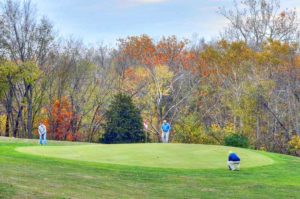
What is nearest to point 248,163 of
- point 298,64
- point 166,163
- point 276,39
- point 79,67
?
point 166,163

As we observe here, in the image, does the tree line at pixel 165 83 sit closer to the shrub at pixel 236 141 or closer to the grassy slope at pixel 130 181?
the shrub at pixel 236 141

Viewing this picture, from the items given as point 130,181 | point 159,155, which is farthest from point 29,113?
point 130,181

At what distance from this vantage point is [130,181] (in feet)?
60.2

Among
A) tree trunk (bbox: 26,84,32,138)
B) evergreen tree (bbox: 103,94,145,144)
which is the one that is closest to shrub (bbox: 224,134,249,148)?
evergreen tree (bbox: 103,94,145,144)

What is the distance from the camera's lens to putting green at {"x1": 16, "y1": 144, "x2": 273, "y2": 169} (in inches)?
910

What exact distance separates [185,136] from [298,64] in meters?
13.4

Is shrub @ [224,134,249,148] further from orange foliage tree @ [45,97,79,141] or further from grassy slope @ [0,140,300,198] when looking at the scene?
orange foliage tree @ [45,97,79,141]

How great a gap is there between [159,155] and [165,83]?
32035mm

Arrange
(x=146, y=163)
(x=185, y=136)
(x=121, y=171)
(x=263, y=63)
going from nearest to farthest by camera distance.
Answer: (x=121, y=171) → (x=146, y=163) → (x=185, y=136) → (x=263, y=63)

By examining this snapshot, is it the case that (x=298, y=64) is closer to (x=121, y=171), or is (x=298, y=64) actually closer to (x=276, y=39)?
(x=276, y=39)

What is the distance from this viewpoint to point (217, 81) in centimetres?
5688

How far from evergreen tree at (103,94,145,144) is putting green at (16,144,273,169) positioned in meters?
13.7

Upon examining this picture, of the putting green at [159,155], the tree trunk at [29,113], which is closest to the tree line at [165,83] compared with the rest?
the tree trunk at [29,113]

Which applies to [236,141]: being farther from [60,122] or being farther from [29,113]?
[60,122]
